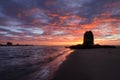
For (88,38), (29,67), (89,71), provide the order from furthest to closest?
(88,38) → (29,67) → (89,71)

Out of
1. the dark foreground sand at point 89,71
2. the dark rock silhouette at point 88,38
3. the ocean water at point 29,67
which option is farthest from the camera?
the dark rock silhouette at point 88,38

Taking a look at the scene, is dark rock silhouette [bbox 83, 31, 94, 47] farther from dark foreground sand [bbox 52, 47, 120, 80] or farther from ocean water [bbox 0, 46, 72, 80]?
dark foreground sand [bbox 52, 47, 120, 80]

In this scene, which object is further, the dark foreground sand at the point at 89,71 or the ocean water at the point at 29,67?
the ocean water at the point at 29,67

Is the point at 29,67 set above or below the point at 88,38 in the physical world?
below

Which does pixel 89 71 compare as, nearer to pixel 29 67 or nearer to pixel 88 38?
pixel 29 67

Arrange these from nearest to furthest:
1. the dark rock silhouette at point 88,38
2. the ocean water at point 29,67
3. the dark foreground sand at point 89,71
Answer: the dark foreground sand at point 89,71, the ocean water at point 29,67, the dark rock silhouette at point 88,38

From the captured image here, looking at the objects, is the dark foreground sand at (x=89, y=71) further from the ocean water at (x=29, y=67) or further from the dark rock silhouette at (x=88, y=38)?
the dark rock silhouette at (x=88, y=38)

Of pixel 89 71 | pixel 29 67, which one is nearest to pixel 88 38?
pixel 29 67

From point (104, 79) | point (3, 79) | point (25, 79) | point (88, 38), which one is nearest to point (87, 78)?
point (104, 79)

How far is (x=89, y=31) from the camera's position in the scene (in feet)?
433

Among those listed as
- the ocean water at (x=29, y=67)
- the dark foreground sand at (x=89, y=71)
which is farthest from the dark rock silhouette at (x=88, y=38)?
the dark foreground sand at (x=89, y=71)

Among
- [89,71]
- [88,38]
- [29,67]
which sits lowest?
[29,67]

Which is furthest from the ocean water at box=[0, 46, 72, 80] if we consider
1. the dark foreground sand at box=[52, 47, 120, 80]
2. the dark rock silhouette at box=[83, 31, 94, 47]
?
the dark rock silhouette at box=[83, 31, 94, 47]

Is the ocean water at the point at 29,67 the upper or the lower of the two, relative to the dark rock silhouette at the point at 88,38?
lower
